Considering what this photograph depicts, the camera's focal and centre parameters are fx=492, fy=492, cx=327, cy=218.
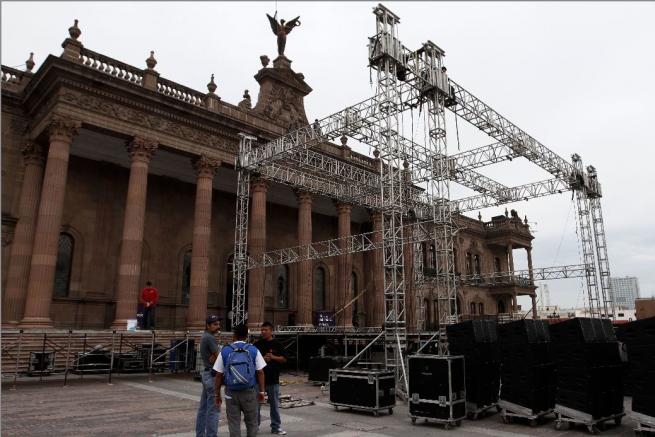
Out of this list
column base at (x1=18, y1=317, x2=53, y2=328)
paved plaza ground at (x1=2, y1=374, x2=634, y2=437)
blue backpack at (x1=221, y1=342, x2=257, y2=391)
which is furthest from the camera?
column base at (x1=18, y1=317, x2=53, y2=328)

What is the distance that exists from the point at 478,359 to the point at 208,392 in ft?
20.0

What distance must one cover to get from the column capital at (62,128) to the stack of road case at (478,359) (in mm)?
17091

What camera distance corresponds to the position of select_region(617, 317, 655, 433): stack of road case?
27.8 ft

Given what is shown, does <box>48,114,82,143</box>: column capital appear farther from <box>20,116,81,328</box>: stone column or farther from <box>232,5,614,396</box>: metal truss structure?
<box>232,5,614,396</box>: metal truss structure

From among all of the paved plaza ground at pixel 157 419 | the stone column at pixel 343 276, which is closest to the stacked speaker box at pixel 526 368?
the paved plaza ground at pixel 157 419

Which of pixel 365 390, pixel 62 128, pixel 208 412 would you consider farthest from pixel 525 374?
pixel 62 128

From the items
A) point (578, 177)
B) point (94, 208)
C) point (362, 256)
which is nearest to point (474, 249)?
point (362, 256)

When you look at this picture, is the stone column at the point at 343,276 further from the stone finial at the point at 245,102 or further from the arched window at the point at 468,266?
the arched window at the point at 468,266

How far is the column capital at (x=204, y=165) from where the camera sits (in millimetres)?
24328

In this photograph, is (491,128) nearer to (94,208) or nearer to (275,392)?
(275,392)

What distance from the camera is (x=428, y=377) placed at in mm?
10203

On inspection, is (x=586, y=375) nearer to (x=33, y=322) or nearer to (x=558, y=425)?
(x=558, y=425)

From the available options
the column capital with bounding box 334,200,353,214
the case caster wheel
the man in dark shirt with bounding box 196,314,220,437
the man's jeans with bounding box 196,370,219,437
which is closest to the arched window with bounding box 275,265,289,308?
the column capital with bounding box 334,200,353,214

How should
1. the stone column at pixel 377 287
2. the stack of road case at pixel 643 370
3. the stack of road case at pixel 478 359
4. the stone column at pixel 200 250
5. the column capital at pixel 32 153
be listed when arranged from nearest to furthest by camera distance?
the stack of road case at pixel 643 370
the stack of road case at pixel 478 359
the column capital at pixel 32 153
the stone column at pixel 200 250
the stone column at pixel 377 287
